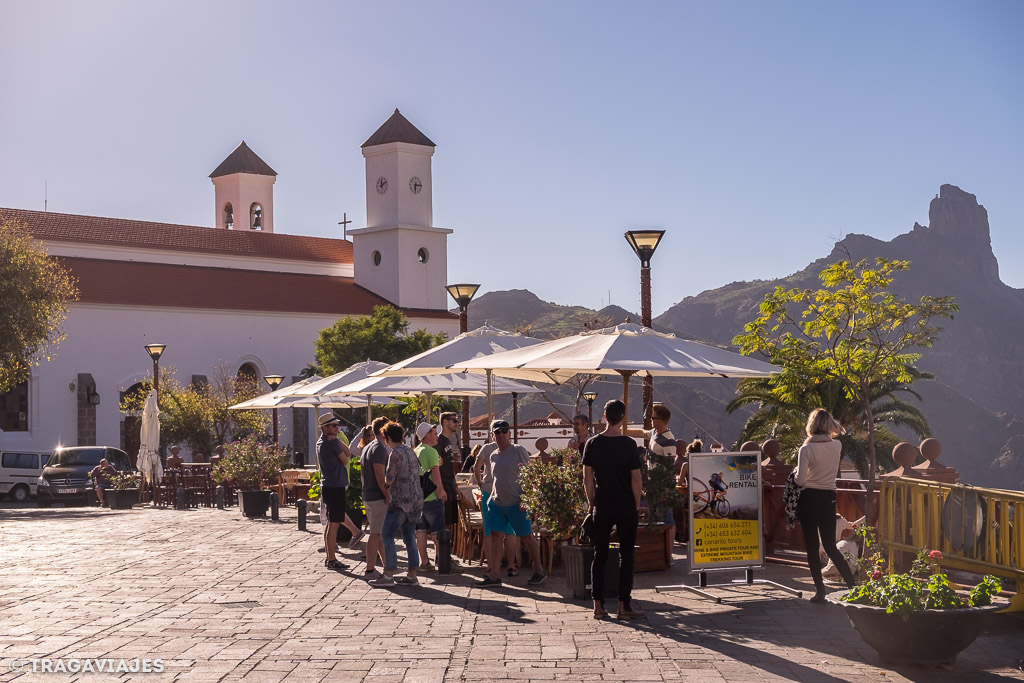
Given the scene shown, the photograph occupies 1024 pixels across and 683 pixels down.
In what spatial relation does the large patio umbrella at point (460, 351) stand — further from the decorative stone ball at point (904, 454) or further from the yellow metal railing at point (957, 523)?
the yellow metal railing at point (957, 523)

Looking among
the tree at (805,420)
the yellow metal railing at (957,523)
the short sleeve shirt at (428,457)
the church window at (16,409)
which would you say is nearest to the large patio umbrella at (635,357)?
the short sleeve shirt at (428,457)

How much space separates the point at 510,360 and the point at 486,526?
242cm

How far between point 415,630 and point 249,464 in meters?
16.4

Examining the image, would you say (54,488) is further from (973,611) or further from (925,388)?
(925,388)

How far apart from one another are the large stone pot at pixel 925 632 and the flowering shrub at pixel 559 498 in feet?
13.2

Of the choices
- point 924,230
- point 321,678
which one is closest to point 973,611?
point 321,678

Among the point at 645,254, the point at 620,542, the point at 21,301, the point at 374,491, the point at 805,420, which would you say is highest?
the point at 21,301

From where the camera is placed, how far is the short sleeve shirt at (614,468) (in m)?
9.93

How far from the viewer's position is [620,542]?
9906 mm

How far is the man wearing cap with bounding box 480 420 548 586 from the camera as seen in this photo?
1212 centimetres

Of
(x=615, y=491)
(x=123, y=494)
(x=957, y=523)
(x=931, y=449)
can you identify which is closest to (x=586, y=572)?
(x=615, y=491)

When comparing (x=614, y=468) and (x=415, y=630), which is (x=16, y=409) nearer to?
(x=415, y=630)

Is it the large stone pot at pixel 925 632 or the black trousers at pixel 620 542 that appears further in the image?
the black trousers at pixel 620 542

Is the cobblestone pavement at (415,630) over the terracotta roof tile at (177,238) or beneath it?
beneath
